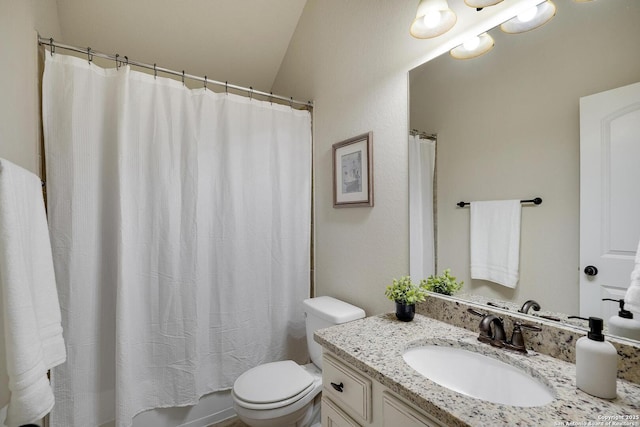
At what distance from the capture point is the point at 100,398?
59.4 inches

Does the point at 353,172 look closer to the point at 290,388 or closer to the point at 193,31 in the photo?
the point at 290,388

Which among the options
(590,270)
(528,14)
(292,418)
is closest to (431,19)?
(528,14)

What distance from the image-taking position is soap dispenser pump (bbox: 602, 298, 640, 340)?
2.69 ft

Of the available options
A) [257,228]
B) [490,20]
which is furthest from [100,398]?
[490,20]

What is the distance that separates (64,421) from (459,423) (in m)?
1.82

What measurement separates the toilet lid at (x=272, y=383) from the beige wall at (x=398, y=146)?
520 mm

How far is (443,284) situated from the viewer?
131 cm

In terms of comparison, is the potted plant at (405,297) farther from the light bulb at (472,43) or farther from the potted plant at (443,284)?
the light bulb at (472,43)

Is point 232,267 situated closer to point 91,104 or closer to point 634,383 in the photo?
point 91,104

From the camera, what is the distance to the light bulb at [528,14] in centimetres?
101

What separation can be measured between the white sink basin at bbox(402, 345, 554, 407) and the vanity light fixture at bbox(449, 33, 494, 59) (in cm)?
116

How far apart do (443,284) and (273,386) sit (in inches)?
39.2

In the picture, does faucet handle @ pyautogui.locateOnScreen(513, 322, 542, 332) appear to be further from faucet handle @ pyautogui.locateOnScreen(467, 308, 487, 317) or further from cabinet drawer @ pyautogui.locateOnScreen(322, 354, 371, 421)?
cabinet drawer @ pyautogui.locateOnScreen(322, 354, 371, 421)

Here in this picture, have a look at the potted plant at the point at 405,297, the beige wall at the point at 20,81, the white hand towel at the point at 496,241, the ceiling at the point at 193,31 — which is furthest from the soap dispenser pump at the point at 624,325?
the ceiling at the point at 193,31
